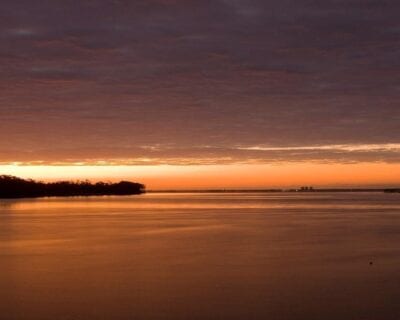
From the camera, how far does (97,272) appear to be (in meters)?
13.4

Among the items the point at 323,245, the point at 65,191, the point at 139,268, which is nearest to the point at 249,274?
the point at 139,268

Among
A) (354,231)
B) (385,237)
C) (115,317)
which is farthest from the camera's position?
(354,231)

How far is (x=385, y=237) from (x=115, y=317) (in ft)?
46.3

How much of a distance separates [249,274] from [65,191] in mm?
100800

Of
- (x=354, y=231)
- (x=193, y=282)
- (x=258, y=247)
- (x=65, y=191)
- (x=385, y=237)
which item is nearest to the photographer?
(x=193, y=282)

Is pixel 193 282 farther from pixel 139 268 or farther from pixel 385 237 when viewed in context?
pixel 385 237

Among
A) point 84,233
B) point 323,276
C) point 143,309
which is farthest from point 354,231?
point 143,309

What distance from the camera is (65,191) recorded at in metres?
111

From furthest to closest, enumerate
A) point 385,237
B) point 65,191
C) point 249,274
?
point 65,191, point 385,237, point 249,274

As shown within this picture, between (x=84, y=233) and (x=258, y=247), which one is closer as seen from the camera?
(x=258, y=247)

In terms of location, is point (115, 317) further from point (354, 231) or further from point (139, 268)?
point (354, 231)

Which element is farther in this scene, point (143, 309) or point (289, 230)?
point (289, 230)

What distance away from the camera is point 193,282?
40.0 feet

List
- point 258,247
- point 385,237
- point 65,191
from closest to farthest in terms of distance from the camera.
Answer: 1. point 258,247
2. point 385,237
3. point 65,191
